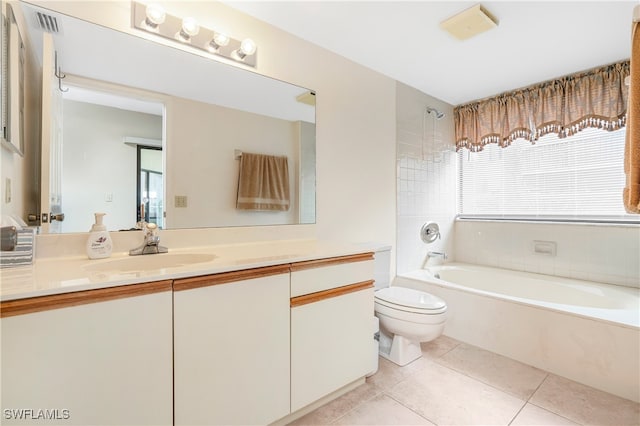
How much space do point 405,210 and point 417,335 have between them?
3.90ft

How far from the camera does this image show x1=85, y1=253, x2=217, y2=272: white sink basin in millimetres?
1190

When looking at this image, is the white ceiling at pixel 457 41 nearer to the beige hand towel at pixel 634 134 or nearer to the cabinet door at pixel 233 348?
the beige hand towel at pixel 634 134

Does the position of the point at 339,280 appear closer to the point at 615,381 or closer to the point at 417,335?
the point at 417,335

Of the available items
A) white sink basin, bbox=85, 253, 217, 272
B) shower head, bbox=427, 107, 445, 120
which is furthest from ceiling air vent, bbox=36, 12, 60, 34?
shower head, bbox=427, 107, 445, 120

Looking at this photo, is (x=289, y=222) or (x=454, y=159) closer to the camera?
(x=289, y=222)

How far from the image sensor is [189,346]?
1.02m

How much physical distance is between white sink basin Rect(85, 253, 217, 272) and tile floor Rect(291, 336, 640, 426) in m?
0.92

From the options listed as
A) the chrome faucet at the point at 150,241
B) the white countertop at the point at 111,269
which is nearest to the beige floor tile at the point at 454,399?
the white countertop at the point at 111,269

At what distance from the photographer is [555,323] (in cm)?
182

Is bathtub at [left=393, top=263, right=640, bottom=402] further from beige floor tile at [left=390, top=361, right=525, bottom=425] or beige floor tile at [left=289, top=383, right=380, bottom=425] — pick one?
beige floor tile at [left=289, top=383, right=380, bottom=425]

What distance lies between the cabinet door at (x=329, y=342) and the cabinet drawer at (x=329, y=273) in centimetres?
4

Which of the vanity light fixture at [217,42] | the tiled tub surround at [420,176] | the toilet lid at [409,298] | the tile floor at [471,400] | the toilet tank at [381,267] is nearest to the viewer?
the tile floor at [471,400]

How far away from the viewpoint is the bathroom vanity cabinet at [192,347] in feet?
2.61

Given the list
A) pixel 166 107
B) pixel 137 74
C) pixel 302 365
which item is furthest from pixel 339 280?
pixel 137 74
